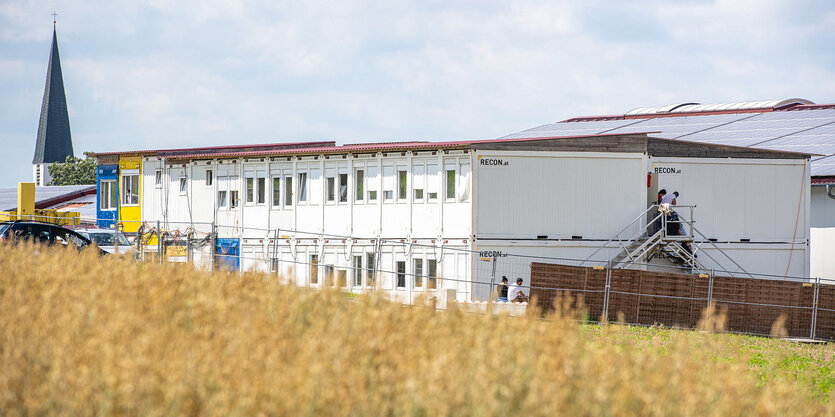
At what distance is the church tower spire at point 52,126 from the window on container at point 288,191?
138 m

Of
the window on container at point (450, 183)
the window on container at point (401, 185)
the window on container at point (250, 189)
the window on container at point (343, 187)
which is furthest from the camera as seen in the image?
the window on container at point (250, 189)

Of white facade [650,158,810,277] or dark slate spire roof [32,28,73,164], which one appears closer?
white facade [650,158,810,277]

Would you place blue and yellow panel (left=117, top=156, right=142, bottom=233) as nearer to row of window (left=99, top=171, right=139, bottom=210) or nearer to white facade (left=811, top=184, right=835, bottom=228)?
row of window (left=99, top=171, right=139, bottom=210)

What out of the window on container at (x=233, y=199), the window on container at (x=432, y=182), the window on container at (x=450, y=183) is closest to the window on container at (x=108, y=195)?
the window on container at (x=233, y=199)

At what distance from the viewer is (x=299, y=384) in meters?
7.43

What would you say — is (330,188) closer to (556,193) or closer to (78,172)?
(556,193)

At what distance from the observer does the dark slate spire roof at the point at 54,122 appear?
→ 166m

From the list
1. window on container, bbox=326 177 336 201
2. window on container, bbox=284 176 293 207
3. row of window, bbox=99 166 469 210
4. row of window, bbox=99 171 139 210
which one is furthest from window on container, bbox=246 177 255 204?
row of window, bbox=99 171 139 210

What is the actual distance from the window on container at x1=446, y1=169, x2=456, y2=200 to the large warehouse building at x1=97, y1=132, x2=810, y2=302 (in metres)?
0.03

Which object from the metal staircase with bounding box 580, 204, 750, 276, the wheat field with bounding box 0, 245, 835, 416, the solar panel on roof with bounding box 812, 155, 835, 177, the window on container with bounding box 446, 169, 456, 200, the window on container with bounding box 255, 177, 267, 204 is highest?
the solar panel on roof with bounding box 812, 155, 835, 177

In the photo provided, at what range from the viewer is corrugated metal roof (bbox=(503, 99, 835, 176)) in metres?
42.6

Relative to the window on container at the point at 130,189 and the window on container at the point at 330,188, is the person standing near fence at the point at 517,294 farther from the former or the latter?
the window on container at the point at 130,189

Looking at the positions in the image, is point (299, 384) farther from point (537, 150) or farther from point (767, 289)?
point (537, 150)

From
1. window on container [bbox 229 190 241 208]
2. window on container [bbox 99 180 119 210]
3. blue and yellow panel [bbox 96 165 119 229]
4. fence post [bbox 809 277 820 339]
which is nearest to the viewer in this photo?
fence post [bbox 809 277 820 339]
